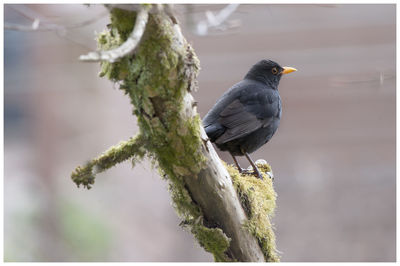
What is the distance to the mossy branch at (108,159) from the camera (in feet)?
8.35

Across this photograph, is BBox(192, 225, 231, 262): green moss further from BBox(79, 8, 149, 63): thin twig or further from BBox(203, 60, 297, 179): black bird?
BBox(79, 8, 149, 63): thin twig

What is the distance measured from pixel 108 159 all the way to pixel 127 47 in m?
0.89

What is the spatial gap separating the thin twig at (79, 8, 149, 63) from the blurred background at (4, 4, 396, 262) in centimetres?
559

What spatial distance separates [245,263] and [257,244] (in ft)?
0.46

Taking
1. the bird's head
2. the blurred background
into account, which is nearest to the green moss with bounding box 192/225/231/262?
the bird's head

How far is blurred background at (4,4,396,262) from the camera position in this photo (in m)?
8.14

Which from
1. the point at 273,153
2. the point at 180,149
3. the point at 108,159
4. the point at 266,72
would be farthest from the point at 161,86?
the point at 273,153

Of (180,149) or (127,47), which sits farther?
(180,149)

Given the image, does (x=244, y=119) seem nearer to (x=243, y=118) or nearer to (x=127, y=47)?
(x=243, y=118)

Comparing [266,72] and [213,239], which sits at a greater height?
[266,72]

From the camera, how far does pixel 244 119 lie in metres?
3.78

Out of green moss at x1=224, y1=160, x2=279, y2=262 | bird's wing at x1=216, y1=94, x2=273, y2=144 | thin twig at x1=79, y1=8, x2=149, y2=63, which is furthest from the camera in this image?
bird's wing at x1=216, y1=94, x2=273, y2=144

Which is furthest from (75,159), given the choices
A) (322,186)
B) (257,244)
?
(257,244)

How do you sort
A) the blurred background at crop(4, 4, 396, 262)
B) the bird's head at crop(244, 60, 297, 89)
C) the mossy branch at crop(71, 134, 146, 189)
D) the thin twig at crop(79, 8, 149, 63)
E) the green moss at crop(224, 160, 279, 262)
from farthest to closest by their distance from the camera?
1. the blurred background at crop(4, 4, 396, 262)
2. the bird's head at crop(244, 60, 297, 89)
3. the green moss at crop(224, 160, 279, 262)
4. the mossy branch at crop(71, 134, 146, 189)
5. the thin twig at crop(79, 8, 149, 63)
